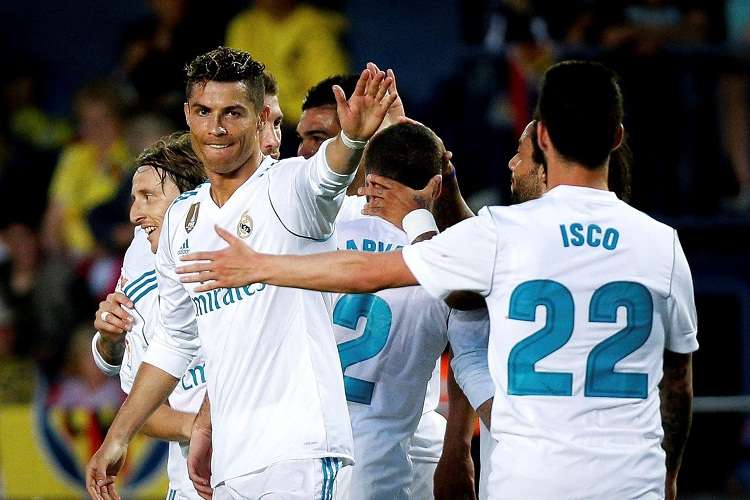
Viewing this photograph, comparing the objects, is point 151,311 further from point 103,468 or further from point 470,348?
point 470,348

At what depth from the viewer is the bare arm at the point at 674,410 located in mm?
3861

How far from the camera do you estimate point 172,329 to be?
14.6ft

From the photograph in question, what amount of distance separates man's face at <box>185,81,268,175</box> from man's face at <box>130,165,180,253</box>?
31.4 inches

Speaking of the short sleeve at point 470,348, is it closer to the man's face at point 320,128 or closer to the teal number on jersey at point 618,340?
the teal number on jersey at point 618,340

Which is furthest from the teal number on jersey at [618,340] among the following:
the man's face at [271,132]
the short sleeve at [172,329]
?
the man's face at [271,132]

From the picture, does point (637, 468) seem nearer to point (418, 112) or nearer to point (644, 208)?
point (644, 208)

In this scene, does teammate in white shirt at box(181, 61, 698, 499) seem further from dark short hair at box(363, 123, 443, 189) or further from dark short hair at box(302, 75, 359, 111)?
dark short hair at box(302, 75, 359, 111)

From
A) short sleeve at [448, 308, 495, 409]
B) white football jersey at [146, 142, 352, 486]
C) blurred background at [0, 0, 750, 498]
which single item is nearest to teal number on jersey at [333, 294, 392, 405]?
short sleeve at [448, 308, 495, 409]

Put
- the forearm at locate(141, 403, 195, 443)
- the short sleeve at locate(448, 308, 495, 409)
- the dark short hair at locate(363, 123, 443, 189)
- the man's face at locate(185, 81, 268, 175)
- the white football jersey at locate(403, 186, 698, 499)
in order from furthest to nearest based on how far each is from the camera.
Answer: the forearm at locate(141, 403, 195, 443), the dark short hair at locate(363, 123, 443, 189), the short sleeve at locate(448, 308, 495, 409), the man's face at locate(185, 81, 268, 175), the white football jersey at locate(403, 186, 698, 499)

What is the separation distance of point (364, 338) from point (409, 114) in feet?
18.2

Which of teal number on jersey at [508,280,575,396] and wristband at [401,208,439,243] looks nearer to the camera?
teal number on jersey at [508,280,575,396]

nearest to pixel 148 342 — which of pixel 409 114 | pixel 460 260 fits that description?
pixel 460 260

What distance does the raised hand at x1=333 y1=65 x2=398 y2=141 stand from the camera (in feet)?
12.0

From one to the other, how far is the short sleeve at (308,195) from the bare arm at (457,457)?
0.90 m
